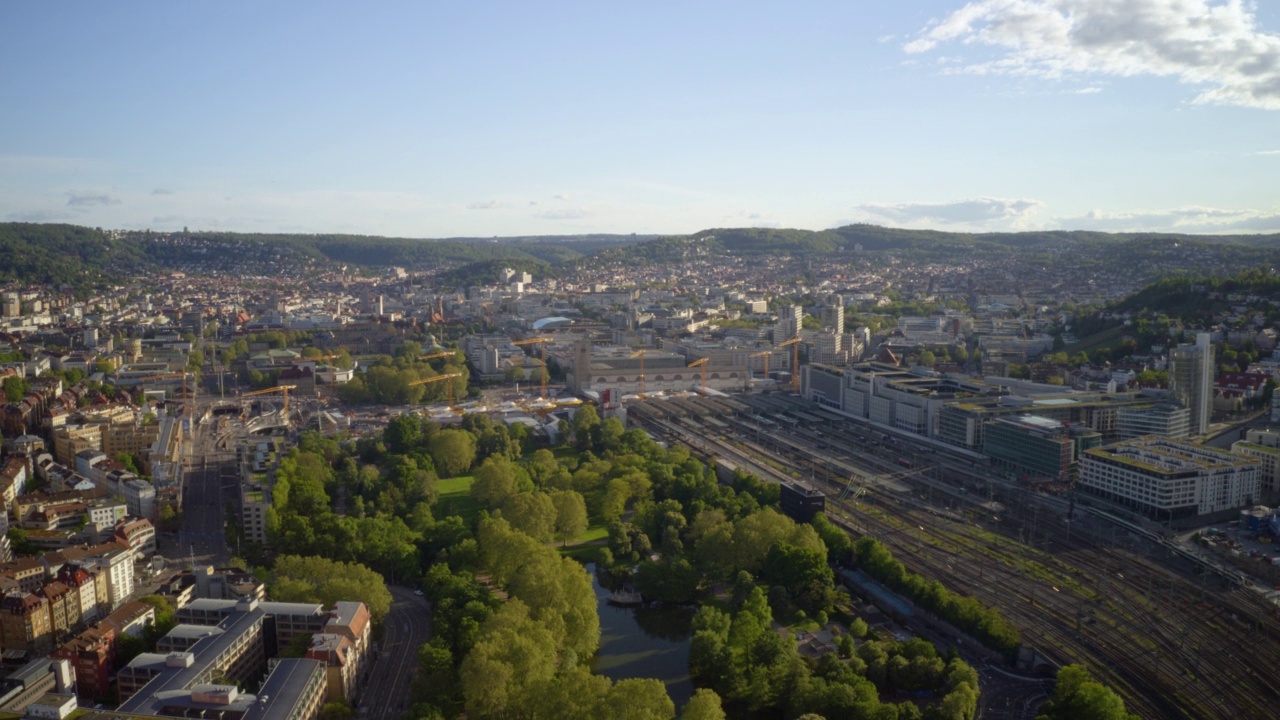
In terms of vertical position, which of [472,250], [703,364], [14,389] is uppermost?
[472,250]

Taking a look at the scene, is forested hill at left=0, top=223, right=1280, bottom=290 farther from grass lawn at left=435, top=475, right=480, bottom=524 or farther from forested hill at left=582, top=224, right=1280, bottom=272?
grass lawn at left=435, top=475, right=480, bottom=524

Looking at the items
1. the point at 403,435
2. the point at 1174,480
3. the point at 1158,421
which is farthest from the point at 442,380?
the point at 1174,480

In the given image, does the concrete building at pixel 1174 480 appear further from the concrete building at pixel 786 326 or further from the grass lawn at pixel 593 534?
Answer: the concrete building at pixel 786 326

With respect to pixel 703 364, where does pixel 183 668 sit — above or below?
above

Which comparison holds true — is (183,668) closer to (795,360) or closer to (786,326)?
(795,360)

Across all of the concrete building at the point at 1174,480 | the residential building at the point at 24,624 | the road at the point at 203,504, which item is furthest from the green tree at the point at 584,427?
the residential building at the point at 24,624

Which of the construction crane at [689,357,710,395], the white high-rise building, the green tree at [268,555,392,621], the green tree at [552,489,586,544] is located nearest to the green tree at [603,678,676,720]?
the green tree at [268,555,392,621]
